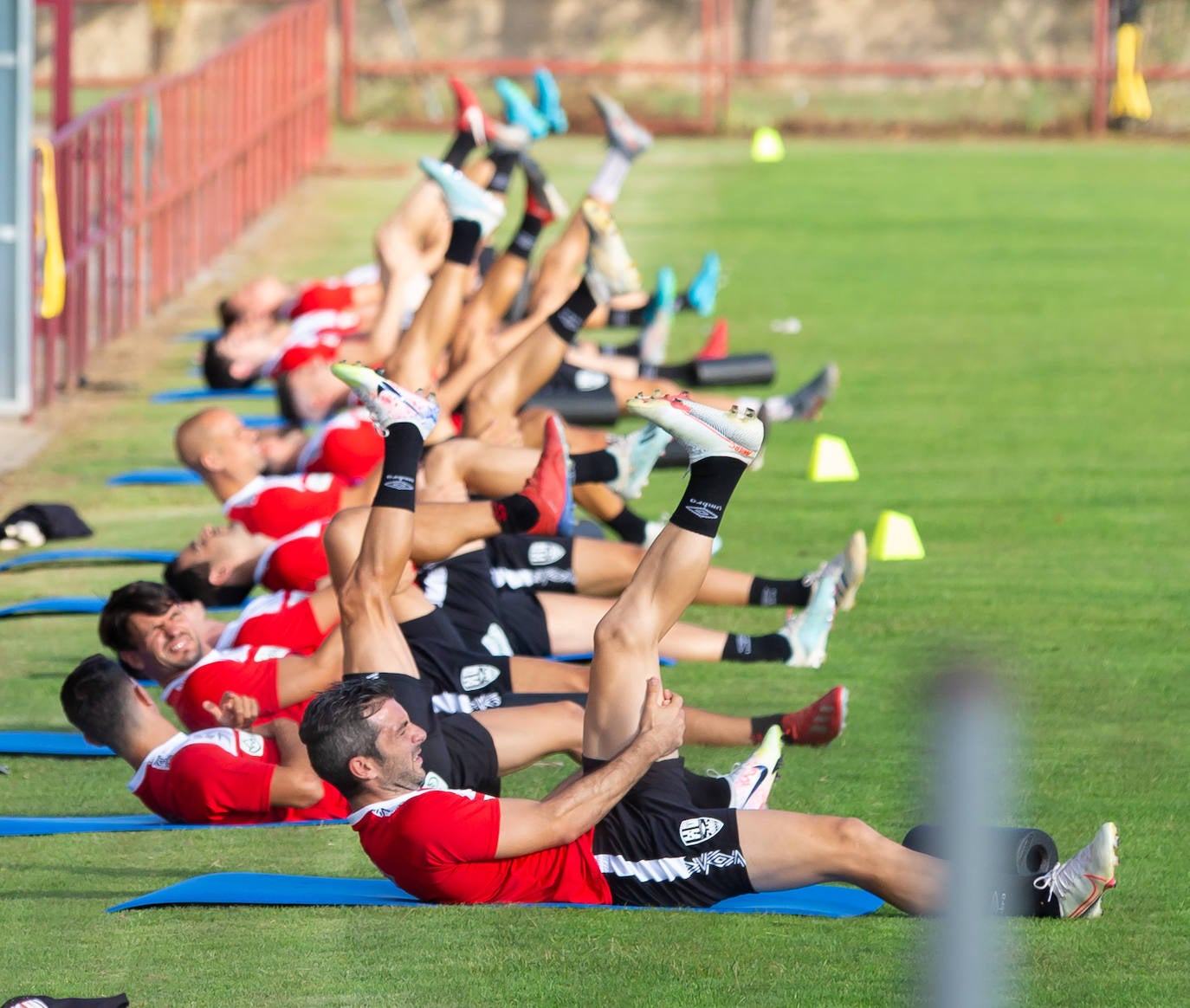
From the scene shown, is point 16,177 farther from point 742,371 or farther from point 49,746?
point 49,746

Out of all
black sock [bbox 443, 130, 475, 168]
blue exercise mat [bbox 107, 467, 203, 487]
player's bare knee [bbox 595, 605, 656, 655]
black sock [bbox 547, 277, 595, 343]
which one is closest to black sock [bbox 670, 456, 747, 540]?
player's bare knee [bbox 595, 605, 656, 655]

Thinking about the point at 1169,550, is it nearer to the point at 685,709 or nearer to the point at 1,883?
the point at 685,709

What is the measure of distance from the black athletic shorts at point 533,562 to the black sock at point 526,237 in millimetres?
2380

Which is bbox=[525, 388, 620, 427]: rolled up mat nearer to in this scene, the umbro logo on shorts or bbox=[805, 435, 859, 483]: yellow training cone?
the umbro logo on shorts

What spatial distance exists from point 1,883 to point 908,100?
1961 centimetres

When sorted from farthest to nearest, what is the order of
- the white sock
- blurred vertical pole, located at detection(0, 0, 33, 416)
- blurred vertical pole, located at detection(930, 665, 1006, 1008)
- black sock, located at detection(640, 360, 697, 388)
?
black sock, located at detection(640, 360, 697, 388) < blurred vertical pole, located at detection(0, 0, 33, 416) < the white sock < blurred vertical pole, located at detection(930, 665, 1006, 1008)

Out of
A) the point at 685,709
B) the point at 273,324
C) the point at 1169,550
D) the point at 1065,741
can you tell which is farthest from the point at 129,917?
the point at 273,324

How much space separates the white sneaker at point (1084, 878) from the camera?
4000 mm

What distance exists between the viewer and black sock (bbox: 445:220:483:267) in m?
7.30

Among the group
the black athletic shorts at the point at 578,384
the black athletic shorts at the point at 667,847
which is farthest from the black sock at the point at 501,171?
the black athletic shorts at the point at 667,847

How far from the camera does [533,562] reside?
6230 millimetres

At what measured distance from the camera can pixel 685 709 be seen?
5.44m

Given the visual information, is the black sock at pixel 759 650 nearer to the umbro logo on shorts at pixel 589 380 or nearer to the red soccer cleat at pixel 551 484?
the red soccer cleat at pixel 551 484

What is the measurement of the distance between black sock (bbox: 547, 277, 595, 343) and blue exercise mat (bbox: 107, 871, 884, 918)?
9.30 ft
